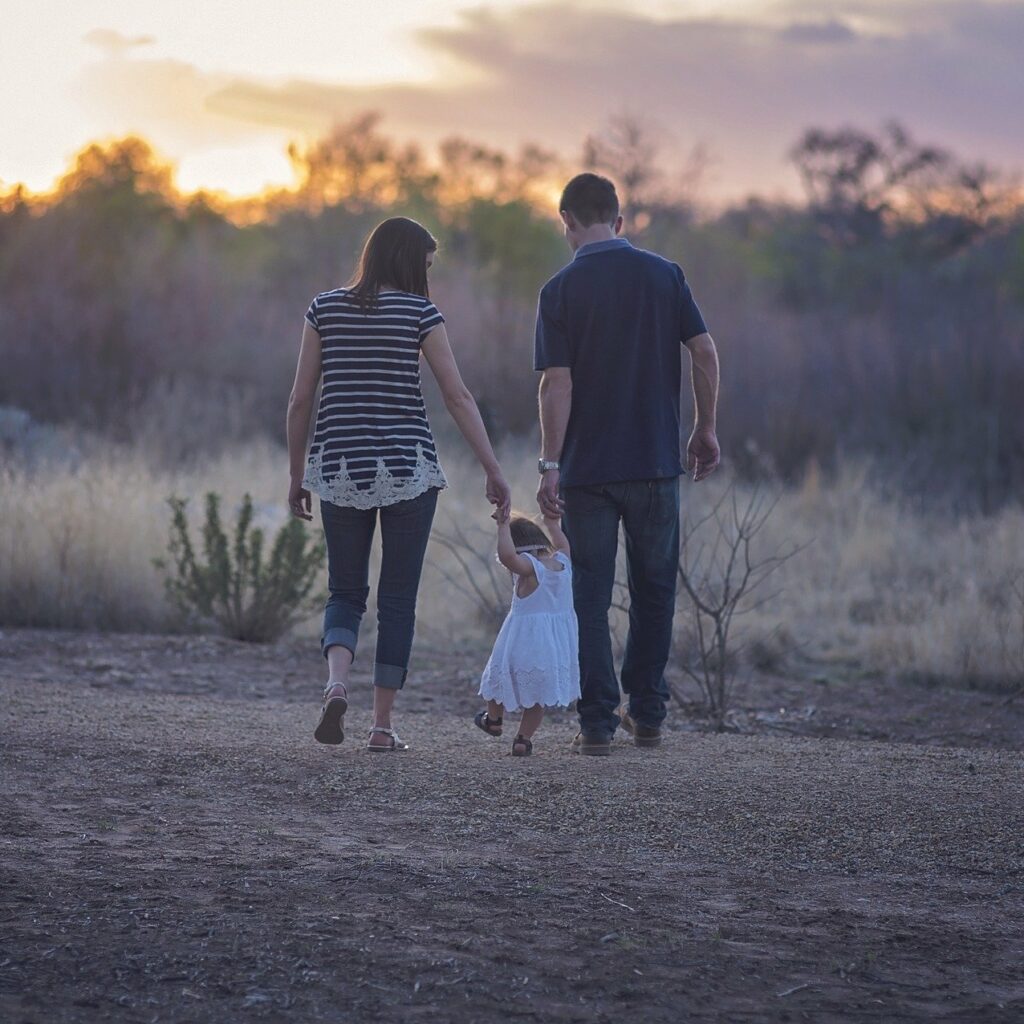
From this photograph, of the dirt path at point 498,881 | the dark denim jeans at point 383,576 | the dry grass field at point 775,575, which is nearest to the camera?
the dirt path at point 498,881

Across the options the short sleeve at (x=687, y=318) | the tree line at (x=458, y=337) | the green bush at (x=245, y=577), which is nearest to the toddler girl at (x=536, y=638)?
the short sleeve at (x=687, y=318)

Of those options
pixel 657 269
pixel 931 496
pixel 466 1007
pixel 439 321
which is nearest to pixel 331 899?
pixel 466 1007

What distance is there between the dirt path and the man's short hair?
185 centimetres

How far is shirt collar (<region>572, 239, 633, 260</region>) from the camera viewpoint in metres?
5.36

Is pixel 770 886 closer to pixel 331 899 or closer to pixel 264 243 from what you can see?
pixel 331 899

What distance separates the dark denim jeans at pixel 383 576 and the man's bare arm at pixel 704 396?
0.94m

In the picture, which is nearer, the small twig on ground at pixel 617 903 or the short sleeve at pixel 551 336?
the small twig on ground at pixel 617 903

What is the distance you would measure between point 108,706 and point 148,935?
3315 mm

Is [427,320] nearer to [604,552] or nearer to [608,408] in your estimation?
[608,408]

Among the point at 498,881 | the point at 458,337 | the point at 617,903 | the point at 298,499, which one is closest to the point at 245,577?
the point at 298,499

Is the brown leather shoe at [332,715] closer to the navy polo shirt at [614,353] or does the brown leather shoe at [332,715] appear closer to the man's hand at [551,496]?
the man's hand at [551,496]

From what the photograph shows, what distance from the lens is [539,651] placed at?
210 inches

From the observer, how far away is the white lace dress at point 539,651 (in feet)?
17.5

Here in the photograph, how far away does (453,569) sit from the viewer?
11469 mm
